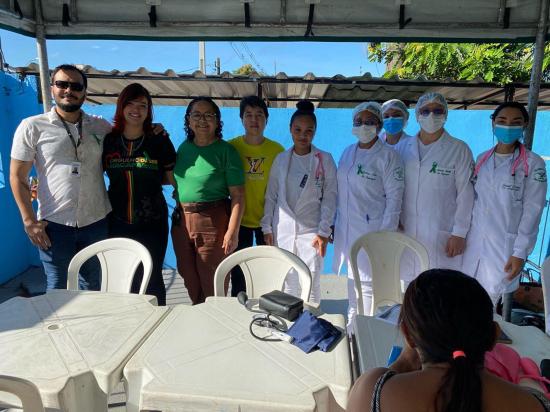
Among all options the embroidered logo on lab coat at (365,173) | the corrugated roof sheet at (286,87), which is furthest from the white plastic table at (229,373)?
the corrugated roof sheet at (286,87)

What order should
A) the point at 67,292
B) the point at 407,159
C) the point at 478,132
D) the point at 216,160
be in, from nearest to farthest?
the point at 67,292 → the point at 216,160 → the point at 407,159 → the point at 478,132

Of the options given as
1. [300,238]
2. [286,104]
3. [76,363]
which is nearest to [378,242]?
[300,238]

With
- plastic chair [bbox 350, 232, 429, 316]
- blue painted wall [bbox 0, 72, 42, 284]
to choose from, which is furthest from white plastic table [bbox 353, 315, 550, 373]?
blue painted wall [bbox 0, 72, 42, 284]

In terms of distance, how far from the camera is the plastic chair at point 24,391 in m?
1.12

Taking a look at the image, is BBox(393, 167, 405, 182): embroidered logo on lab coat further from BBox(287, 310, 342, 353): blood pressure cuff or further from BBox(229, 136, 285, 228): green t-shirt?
BBox(287, 310, 342, 353): blood pressure cuff

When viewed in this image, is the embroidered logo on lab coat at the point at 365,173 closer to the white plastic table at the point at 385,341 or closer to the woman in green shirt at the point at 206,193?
the woman in green shirt at the point at 206,193

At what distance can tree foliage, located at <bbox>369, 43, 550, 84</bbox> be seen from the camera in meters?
7.98

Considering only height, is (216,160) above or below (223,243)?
above

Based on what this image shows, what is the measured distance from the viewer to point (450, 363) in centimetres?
96

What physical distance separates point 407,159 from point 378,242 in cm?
75

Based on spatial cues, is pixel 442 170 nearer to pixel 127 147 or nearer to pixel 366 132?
pixel 366 132

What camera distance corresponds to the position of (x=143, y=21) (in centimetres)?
299

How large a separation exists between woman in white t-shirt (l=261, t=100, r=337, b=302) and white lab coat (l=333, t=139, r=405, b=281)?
0.40ft

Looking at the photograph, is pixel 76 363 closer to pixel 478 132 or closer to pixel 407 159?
pixel 407 159
